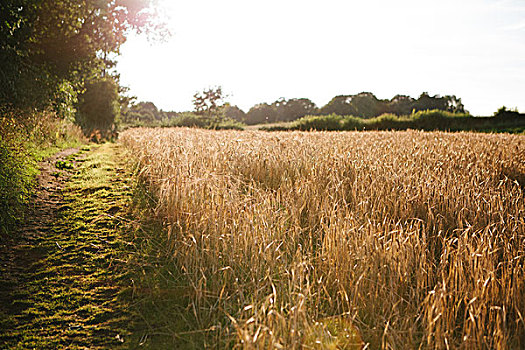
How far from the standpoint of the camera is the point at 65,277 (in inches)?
114

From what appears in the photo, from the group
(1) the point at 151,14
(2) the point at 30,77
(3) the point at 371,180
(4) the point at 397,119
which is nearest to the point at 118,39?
(1) the point at 151,14

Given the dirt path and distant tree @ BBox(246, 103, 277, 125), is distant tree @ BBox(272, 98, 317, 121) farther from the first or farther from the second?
the dirt path

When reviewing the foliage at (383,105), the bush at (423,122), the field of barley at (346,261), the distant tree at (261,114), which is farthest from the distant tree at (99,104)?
the distant tree at (261,114)

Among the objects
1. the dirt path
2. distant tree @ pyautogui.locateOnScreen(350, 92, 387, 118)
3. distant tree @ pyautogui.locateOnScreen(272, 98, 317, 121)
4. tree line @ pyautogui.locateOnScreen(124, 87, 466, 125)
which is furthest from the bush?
distant tree @ pyautogui.locateOnScreen(272, 98, 317, 121)

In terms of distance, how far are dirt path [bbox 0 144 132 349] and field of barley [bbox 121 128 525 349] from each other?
1.76 ft

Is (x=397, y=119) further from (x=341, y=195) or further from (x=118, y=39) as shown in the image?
(x=341, y=195)

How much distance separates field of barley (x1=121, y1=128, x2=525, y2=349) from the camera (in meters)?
1.96

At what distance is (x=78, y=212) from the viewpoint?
4551 millimetres

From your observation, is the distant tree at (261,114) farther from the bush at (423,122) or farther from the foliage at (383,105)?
the bush at (423,122)

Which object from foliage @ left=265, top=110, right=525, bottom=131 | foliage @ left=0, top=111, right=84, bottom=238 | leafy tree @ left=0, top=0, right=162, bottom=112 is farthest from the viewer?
foliage @ left=265, top=110, right=525, bottom=131

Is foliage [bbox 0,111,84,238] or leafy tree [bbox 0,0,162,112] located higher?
leafy tree [bbox 0,0,162,112]

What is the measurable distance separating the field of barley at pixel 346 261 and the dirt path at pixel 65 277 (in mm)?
536

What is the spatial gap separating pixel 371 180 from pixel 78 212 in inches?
163

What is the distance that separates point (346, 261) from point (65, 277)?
247 centimetres
